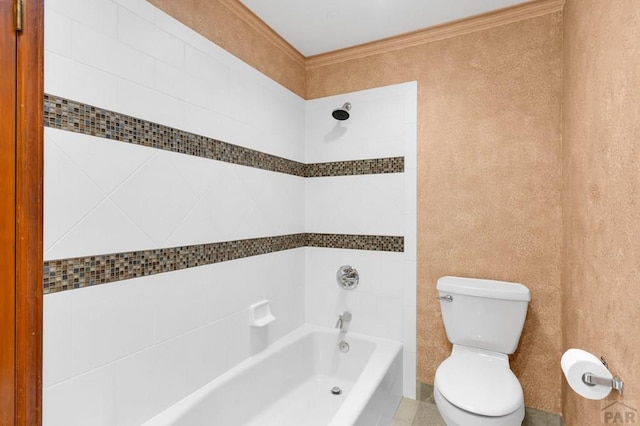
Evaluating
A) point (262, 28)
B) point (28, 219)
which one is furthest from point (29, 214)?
point (262, 28)

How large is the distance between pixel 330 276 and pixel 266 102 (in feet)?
4.33

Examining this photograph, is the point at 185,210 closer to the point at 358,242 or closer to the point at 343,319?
the point at 358,242

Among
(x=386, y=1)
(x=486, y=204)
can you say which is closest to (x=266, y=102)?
(x=386, y=1)

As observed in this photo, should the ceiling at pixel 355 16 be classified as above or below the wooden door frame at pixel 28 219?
above

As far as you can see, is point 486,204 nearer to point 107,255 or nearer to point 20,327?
point 107,255

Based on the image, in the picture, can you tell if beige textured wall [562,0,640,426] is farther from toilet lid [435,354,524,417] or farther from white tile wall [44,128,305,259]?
white tile wall [44,128,305,259]

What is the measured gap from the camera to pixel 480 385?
1.57m

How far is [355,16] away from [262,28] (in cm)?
58

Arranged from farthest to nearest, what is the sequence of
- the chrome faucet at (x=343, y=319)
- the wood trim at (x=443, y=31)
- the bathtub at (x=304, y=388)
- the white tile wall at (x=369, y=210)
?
the chrome faucet at (x=343, y=319) → the white tile wall at (x=369, y=210) → the wood trim at (x=443, y=31) → the bathtub at (x=304, y=388)

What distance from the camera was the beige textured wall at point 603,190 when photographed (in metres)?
0.94

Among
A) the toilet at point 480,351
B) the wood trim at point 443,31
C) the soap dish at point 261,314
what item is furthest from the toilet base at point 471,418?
the wood trim at point 443,31

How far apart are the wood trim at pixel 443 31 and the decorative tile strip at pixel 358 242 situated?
1.31 meters

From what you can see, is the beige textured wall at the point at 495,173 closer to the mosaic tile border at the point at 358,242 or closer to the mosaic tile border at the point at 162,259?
the mosaic tile border at the point at 358,242

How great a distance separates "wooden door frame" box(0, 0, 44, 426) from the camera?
1.02m
